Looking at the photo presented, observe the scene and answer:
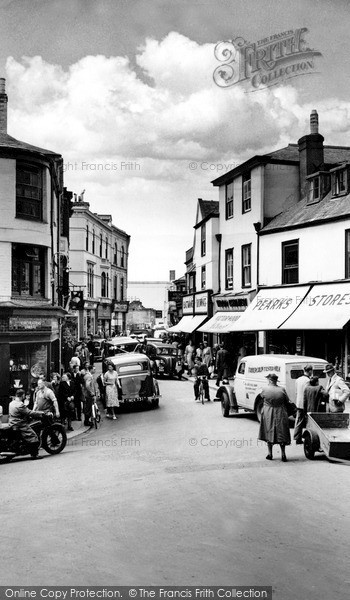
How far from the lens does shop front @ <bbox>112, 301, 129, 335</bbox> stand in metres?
65.1

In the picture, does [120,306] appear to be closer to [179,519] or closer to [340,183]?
[340,183]

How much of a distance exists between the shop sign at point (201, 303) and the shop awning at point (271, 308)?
713 cm

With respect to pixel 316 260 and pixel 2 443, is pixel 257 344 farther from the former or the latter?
pixel 2 443

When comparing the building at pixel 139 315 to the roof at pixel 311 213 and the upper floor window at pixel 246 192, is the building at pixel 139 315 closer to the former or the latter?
the upper floor window at pixel 246 192

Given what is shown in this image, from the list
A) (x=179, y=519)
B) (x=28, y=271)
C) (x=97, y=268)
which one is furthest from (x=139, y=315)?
(x=179, y=519)

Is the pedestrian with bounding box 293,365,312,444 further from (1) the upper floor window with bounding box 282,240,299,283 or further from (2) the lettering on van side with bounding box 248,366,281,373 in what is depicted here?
(1) the upper floor window with bounding box 282,240,299,283

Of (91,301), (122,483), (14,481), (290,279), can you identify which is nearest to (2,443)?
(14,481)

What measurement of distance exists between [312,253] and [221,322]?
767 cm

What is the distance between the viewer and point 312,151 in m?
28.5

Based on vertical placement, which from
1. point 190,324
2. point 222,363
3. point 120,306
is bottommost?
point 222,363

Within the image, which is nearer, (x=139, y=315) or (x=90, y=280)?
(x=90, y=280)

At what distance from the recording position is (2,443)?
43.8 feet

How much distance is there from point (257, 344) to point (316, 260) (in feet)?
18.5

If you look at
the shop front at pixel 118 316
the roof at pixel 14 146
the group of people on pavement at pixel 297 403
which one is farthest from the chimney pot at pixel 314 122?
the shop front at pixel 118 316
